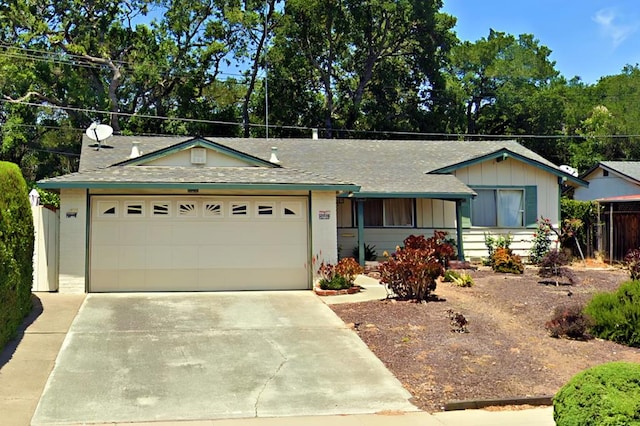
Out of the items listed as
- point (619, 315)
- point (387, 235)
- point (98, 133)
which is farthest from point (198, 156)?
point (619, 315)

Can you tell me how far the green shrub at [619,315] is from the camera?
10133mm

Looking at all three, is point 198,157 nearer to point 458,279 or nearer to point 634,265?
point 458,279

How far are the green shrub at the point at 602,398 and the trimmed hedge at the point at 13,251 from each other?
698 centimetres

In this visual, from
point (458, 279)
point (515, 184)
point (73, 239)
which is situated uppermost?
point (515, 184)

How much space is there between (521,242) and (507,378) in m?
12.6

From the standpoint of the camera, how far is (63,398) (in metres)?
7.35

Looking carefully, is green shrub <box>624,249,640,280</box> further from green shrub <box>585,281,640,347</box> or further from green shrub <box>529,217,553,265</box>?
green shrub <box>529,217,553,265</box>

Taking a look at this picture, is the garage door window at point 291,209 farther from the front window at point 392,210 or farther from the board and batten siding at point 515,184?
the board and batten siding at point 515,184

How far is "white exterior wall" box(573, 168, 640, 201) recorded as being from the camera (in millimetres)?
27870

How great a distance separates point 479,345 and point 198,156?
8.99 metres

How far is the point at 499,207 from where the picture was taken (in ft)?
67.1

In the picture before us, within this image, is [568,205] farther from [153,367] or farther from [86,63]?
[86,63]

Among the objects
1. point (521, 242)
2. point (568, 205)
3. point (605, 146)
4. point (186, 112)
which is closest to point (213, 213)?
point (521, 242)

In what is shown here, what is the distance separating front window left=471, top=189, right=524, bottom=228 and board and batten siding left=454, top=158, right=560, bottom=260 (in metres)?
0.21
